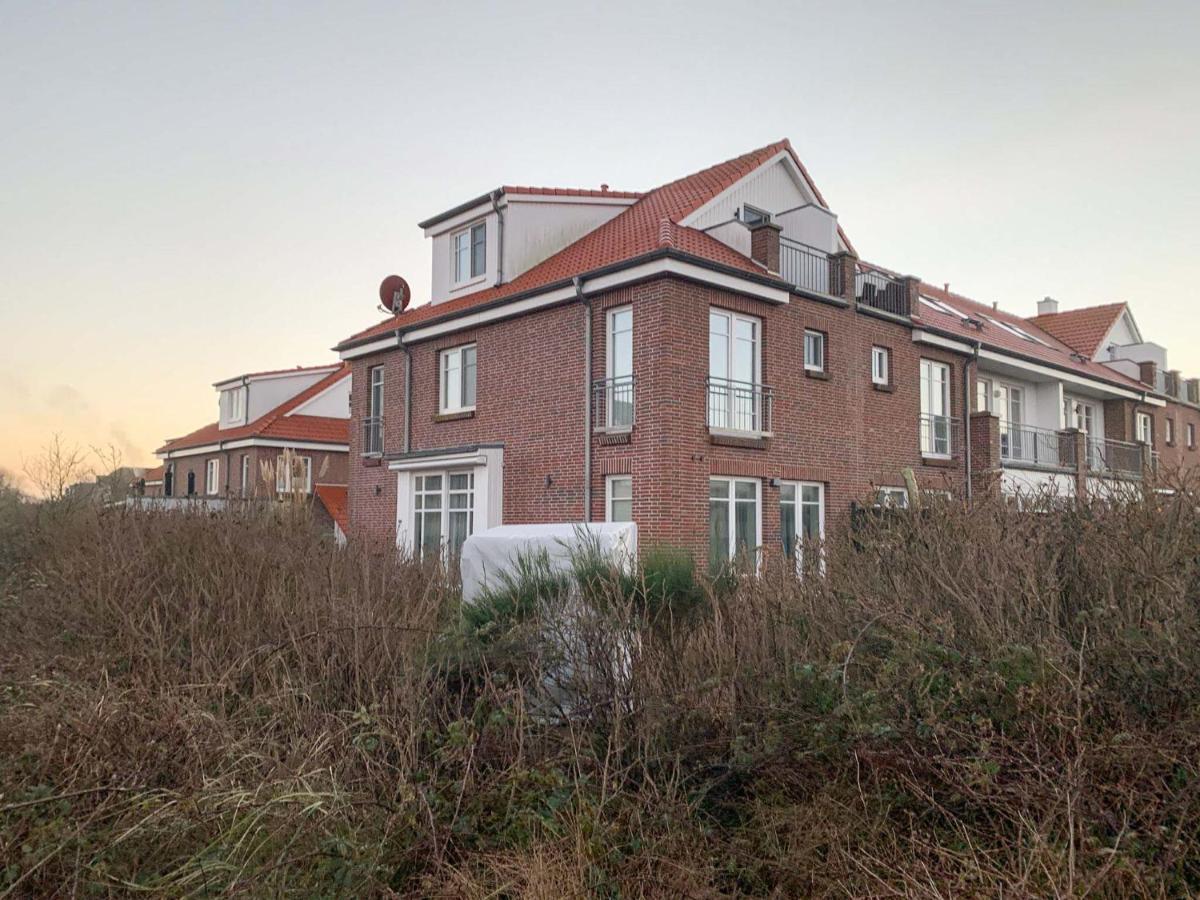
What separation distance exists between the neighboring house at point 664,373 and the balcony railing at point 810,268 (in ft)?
0.15

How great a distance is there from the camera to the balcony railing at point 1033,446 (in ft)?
77.9

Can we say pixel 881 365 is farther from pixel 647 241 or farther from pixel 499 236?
pixel 499 236

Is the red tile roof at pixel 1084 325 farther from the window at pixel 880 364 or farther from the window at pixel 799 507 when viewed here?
the window at pixel 799 507

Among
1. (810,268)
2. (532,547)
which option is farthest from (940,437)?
(532,547)

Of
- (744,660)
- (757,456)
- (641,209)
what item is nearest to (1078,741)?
(744,660)

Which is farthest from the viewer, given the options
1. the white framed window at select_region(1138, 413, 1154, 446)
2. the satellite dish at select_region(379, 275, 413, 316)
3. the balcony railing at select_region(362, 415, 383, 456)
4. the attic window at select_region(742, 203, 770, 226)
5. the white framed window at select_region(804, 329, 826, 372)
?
the white framed window at select_region(1138, 413, 1154, 446)

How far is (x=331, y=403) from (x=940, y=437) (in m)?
23.4

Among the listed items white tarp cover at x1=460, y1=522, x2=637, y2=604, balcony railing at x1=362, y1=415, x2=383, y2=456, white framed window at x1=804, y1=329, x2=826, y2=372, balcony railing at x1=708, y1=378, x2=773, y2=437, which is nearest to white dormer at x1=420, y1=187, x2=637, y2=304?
balcony railing at x1=362, y1=415, x2=383, y2=456

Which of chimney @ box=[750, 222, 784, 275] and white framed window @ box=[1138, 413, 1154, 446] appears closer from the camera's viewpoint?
chimney @ box=[750, 222, 784, 275]

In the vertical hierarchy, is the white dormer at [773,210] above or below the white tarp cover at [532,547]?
above

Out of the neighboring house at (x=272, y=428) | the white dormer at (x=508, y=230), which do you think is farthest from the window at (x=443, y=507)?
the neighboring house at (x=272, y=428)

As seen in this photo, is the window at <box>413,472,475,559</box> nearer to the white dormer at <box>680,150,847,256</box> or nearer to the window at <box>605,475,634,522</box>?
the window at <box>605,475,634,522</box>

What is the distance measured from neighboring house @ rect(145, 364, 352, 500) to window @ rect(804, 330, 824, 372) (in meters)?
19.5

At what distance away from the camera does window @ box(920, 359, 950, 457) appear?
2064 centimetres
